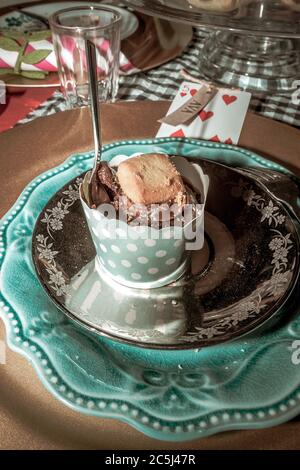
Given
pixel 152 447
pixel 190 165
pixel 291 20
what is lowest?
pixel 152 447

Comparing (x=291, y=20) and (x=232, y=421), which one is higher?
(x=291, y=20)

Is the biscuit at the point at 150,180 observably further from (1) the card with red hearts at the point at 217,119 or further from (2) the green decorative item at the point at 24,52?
(2) the green decorative item at the point at 24,52

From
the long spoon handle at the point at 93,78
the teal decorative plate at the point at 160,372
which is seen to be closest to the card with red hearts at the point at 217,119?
the long spoon handle at the point at 93,78

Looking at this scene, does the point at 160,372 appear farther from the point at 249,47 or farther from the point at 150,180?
the point at 249,47

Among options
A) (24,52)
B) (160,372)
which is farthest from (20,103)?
(160,372)

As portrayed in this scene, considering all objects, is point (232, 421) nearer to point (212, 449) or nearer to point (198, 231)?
point (212, 449)

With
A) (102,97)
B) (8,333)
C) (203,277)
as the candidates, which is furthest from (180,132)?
(8,333)
